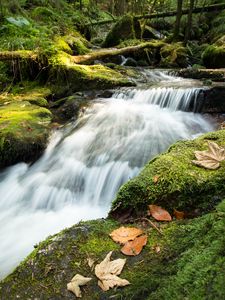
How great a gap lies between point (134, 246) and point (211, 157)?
1.03m

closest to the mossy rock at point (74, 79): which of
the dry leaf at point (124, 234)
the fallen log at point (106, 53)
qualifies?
the fallen log at point (106, 53)

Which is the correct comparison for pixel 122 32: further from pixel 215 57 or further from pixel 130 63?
pixel 215 57

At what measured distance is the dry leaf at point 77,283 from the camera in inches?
69.0

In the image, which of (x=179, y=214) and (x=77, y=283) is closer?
(x=77, y=283)

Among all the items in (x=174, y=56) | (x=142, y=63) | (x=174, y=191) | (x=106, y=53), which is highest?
(x=106, y=53)

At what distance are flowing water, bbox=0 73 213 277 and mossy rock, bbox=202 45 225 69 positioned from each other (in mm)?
3030

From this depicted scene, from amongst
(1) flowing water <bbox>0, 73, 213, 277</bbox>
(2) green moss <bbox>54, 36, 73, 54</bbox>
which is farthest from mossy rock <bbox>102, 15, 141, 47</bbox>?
(1) flowing water <bbox>0, 73, 213, 277</bbox>

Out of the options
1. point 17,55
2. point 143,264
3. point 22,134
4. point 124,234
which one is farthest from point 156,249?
point 17,55

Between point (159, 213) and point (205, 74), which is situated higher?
point (205, 74)

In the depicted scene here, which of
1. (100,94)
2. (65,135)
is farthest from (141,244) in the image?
(100,94)

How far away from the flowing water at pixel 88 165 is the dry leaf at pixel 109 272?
228cm

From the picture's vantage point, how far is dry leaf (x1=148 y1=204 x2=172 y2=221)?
2.22 m

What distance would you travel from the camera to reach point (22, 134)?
579cm

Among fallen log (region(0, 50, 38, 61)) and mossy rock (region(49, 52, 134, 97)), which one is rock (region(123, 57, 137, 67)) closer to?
mossy rock (region(49, 52, 134, 97))
